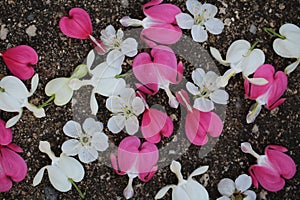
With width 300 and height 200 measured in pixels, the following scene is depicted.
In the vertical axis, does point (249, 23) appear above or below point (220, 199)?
above

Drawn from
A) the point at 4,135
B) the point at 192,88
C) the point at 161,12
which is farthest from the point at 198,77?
the point at 4,135

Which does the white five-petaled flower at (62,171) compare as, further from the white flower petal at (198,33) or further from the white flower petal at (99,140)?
the white flower petal at (198,33)

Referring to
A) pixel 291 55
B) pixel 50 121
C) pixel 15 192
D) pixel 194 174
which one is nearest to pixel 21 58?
pixel 50 121

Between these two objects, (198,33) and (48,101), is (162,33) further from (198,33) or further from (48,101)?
(48,101)

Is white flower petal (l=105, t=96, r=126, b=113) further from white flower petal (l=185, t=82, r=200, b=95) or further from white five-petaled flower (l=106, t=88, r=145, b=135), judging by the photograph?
white flower petal (l=185, t=82, r=200, b=95)

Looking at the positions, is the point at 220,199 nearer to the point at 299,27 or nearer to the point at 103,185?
the point at 103,185

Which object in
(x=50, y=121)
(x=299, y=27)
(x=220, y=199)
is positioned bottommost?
(x=220, y=199)

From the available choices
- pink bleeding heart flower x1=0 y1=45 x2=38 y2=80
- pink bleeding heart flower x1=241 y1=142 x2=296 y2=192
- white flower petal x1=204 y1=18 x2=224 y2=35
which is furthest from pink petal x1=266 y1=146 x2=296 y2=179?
pink bleeding heart flower x1=0 y1=45 x2=38 y2=80
